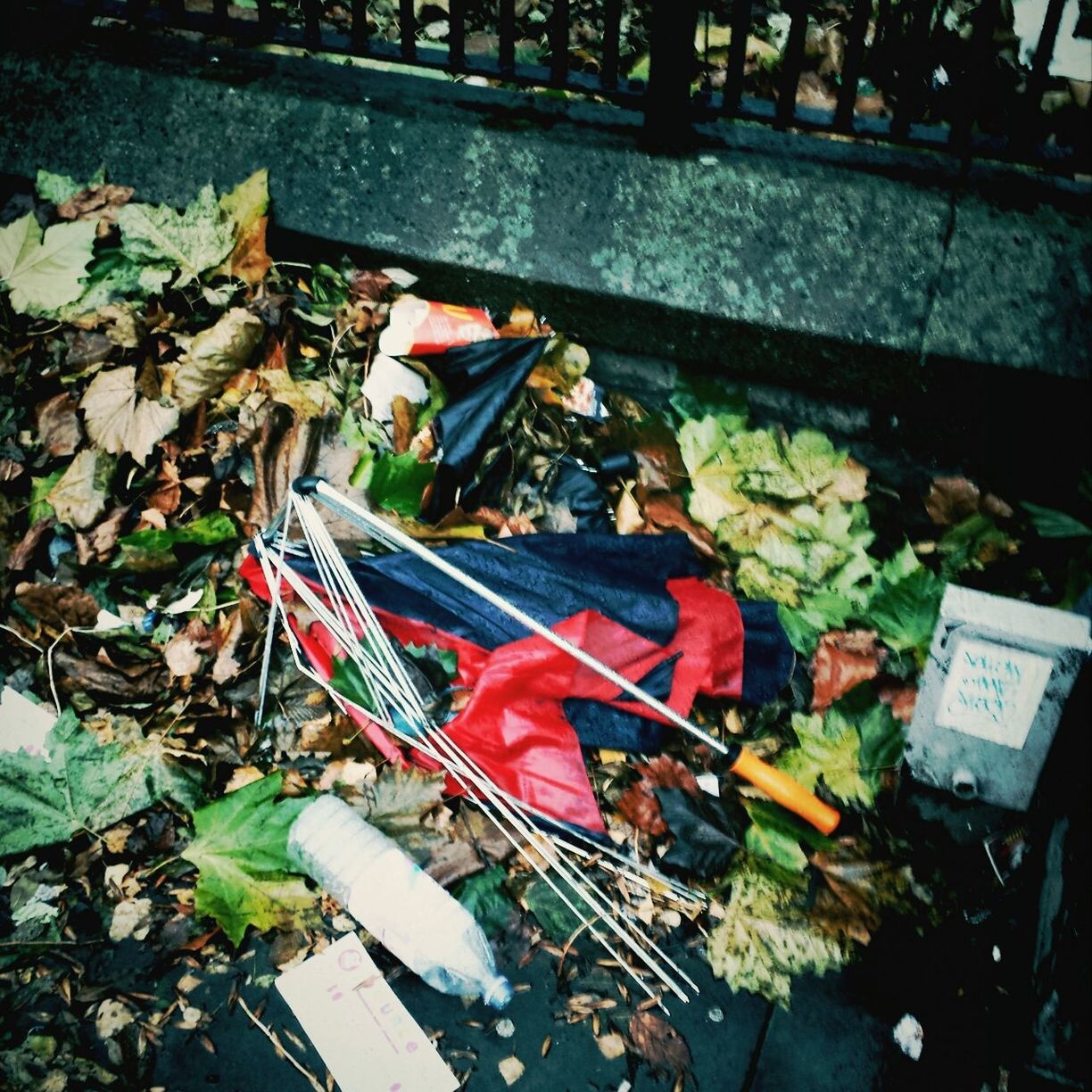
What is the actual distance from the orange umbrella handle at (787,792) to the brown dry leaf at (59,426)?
2.45m

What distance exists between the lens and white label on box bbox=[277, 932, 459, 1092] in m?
1.86

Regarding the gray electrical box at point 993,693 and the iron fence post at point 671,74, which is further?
the iron fence post at point 671,74

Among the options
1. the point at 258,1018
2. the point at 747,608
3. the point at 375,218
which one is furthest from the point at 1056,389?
the point at 258,1018

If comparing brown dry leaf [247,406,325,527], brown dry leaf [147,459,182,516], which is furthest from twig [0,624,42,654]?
brown dry leaf [247,406,325,527]

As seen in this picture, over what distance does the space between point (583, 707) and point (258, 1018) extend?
3.84 ft

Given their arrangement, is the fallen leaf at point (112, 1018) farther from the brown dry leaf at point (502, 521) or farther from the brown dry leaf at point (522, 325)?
the brown dry leaf at point (522, 325)

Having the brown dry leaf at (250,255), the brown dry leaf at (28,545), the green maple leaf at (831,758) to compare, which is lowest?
the green maple leaf at (831,758)

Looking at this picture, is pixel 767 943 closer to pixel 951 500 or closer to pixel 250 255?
pixel 951 500

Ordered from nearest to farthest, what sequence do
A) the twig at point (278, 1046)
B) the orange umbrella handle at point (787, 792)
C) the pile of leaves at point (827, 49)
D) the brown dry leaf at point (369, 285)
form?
Answer: the twig at point (278, 1046)
the orange umbrella handle at point (787, 792)
the pile of leaves at point (827, 49)
the brown dry leaf at point (369, 285)

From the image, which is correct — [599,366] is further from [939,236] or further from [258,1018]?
[258,1018]

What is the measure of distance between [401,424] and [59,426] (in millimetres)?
1198

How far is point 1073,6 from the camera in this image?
8.67 feet

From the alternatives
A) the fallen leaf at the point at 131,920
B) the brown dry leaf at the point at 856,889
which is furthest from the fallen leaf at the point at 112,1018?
the brown dry leaf at the point at 856,889

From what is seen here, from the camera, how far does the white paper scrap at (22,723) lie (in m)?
2.31
